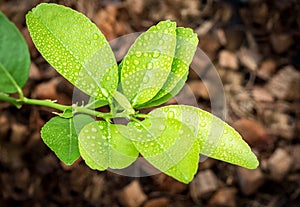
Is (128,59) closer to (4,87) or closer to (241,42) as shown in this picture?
(4,87)

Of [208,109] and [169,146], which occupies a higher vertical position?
[169,146]

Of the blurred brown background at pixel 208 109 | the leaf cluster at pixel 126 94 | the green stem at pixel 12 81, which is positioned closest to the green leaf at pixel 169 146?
the leaf cluster at pixel 126 94

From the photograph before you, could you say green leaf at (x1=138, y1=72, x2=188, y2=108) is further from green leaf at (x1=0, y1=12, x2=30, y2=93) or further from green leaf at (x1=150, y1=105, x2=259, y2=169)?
green leaf at (x1=0, y1=12, x2=30, y2=93)

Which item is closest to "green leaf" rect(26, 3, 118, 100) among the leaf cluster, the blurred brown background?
the leaf cluster

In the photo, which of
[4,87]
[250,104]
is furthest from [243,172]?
[4,87]

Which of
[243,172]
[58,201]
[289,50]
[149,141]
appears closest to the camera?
[149,141]

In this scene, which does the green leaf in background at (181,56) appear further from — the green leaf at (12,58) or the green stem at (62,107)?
the green leaf at (12,58)

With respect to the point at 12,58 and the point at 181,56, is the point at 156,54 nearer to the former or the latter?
the point at 181,56

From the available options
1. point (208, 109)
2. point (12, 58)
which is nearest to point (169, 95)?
point (12, 58)
